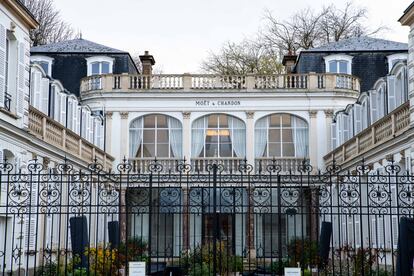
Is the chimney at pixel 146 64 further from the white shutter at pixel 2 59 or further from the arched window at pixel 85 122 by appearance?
the white shutter at pixel 2 59

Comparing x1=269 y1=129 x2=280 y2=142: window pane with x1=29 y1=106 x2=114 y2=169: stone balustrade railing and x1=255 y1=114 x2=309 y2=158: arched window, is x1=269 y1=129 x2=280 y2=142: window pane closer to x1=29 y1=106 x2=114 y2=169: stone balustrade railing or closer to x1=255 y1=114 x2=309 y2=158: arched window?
x1=255 y1=114 x2=309 y2=158: arched window

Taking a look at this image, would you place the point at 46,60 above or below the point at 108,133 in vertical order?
above

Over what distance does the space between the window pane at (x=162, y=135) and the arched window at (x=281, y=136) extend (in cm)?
424

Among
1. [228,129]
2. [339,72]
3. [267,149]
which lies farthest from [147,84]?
[339,72]

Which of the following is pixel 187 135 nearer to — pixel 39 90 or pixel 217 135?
pixel 217 135

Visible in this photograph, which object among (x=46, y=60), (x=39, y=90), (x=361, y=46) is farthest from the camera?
(x=361, y=46)

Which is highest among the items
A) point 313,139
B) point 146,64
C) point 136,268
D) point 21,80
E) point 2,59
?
point 146,64

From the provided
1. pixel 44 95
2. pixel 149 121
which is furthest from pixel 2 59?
pixel 149 121

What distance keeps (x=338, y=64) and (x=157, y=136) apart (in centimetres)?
940

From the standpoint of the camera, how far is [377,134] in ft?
76.0

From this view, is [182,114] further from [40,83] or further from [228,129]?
[40,83]

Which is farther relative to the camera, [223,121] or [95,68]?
[95,68]

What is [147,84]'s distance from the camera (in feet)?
111

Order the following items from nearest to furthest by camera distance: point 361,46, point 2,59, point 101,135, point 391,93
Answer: point 2,59 → point 391,93 → point 101,135 → point 361,46
